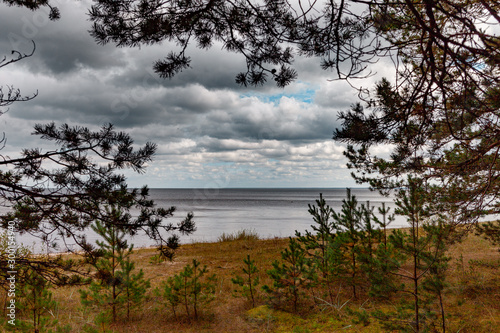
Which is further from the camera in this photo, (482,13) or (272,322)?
(272,322)

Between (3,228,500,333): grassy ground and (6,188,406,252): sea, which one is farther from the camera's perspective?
(6,188,406,252): sea

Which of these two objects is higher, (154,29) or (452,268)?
(154,29)

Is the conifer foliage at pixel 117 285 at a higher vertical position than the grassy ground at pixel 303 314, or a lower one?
higher

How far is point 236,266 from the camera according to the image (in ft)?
28.3

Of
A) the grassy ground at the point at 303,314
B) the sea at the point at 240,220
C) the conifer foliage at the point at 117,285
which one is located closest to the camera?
the grassy ground at the point at 303,314

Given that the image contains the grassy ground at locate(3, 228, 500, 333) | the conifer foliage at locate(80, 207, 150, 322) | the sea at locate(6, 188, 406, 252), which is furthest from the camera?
the sea at locate(6, 188, 406, 252)

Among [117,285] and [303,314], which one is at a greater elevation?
[117,285]

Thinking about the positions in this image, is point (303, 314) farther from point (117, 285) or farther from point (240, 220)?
point (240, 220)

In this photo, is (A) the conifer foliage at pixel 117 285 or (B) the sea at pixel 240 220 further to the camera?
(B) the sea at pixel 240 220

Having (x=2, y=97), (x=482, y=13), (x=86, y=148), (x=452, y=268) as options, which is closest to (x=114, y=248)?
(x=86, y=148)

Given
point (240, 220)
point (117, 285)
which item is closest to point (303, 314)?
point (117, 285)

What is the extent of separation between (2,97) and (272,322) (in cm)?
468

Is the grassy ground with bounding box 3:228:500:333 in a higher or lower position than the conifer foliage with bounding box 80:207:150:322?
lower

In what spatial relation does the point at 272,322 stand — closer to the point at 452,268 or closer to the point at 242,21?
the point at 242,21
